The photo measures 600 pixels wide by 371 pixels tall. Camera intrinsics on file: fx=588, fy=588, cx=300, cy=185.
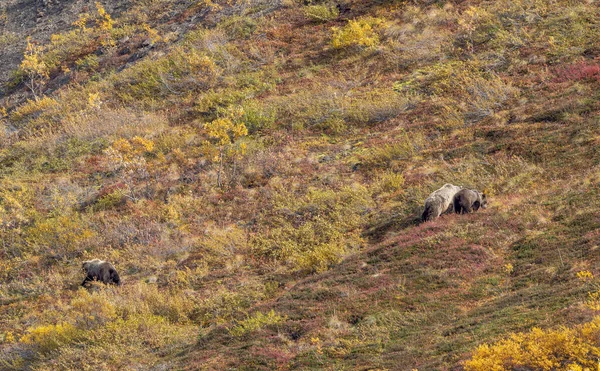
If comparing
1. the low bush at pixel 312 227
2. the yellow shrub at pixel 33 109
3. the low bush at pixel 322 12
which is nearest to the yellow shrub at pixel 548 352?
the low bush at pixel 312 227

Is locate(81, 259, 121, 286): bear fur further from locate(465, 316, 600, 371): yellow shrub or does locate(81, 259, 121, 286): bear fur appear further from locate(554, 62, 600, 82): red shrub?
locate(554, 62, 600, 82): red shrub

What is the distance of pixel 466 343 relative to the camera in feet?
31.5

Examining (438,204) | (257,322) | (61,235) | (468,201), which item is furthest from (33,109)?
(468,201)

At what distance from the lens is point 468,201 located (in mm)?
15922

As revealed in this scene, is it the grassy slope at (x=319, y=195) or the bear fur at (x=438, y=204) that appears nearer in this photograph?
the grassy slope at (x=319, y=195)

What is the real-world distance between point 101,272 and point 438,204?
10347 mm

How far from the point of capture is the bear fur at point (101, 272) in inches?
706

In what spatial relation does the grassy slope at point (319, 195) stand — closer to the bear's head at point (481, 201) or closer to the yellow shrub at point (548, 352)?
the bear's head at point (481, 201)

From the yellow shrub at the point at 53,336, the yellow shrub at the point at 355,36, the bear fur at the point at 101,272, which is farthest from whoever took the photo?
the yellow shrub at the point at 355,36

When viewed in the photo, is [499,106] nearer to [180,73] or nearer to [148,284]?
[148,284]

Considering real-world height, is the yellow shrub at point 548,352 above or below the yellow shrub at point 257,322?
above

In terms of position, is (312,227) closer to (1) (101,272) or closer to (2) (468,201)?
(2) (468,201)

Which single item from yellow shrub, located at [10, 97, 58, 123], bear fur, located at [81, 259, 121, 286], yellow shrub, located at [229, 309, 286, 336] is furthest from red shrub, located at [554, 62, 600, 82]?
yellow shrub, located at [10, 97, 58, 123]

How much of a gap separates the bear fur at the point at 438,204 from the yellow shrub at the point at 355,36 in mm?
15469
